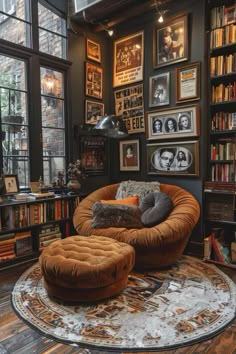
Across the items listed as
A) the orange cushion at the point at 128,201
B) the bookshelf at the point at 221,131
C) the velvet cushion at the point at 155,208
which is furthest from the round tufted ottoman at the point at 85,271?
the bookshelf at the point at 221,131

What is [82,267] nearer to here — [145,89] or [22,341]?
[22,341]

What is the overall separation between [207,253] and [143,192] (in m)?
1.07

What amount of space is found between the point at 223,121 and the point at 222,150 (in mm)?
360

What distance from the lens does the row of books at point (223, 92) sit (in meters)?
3.41

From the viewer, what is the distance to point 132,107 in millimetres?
4375

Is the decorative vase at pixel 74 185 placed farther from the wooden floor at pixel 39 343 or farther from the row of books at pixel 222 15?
the row of books at pixel 222 15

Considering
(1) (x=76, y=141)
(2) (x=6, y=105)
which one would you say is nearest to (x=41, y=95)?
(2) (x=6, y=105)

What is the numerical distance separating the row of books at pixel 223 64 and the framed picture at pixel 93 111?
179 centimetres

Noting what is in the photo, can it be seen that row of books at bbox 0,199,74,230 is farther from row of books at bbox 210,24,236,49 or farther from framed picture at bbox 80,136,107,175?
row of books at bbox 210,24,236,49

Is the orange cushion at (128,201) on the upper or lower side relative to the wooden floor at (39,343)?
upper

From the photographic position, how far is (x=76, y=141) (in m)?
4.25

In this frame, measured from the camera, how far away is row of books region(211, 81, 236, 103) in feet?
A: 11.2

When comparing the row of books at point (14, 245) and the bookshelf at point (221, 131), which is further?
the bookshelf at point (221, 131)

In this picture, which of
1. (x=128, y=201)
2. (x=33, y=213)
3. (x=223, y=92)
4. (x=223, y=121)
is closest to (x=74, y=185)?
(x=33, y=213)
